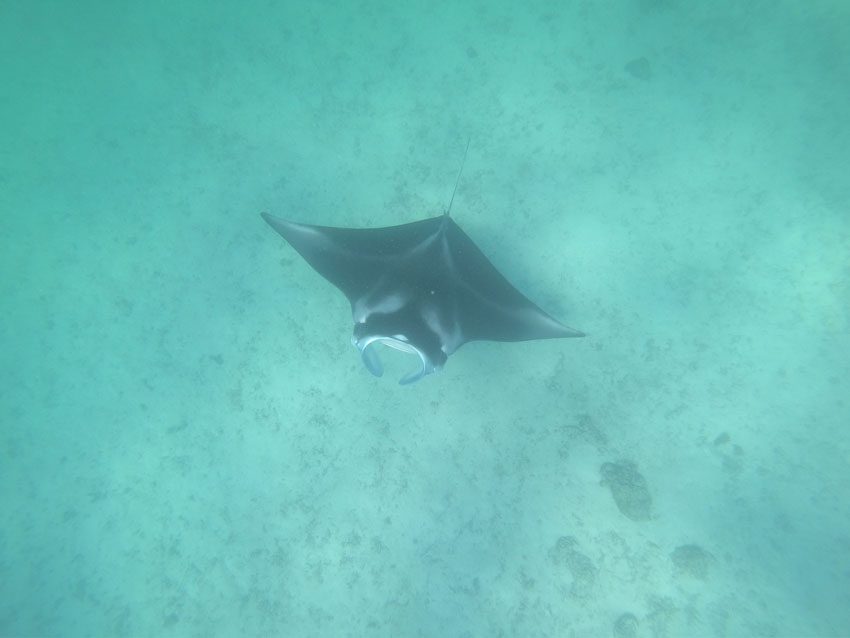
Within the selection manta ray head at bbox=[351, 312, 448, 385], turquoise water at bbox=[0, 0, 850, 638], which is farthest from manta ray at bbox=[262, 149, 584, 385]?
turquoise water at bbox=[0, 0, 850, 638]

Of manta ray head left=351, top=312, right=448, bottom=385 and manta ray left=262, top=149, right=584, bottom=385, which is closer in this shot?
manta ray head left=351, top=312, right=448, bottom=385

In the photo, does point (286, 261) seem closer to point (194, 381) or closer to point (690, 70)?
point (194, 381)

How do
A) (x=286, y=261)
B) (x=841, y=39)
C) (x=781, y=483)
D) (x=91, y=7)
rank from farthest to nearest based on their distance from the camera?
(x=91, y=7) → (x=286, y=261) → (x=841, y=39) → (x=781, y=483)

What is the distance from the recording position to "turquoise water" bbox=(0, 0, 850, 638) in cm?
454

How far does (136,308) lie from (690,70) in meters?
6.88

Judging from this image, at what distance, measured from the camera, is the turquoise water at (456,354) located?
179 inches

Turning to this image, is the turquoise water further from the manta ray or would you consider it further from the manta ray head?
the manta ray head

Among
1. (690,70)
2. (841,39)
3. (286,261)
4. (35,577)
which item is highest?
(841,39)

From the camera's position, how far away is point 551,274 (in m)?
4.89

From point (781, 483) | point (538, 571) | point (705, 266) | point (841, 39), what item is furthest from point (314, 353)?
point (841, 39)

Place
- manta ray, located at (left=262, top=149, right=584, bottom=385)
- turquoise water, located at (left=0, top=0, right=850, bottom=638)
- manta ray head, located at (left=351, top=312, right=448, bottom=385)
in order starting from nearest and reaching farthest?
manta ray head, located at (left=351, top=312, right=448, bottom=385) < manta ray, located at (left=262, top=149, right=584, bottom=385) < turquoise water, located at (left=0, top=0, right=850, bottom=638)

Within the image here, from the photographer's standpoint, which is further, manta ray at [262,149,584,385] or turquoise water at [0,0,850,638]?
turquoise water at [0,0,850,638]

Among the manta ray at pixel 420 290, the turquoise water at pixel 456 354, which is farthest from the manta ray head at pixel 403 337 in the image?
the turquoise water at pixel 456 354

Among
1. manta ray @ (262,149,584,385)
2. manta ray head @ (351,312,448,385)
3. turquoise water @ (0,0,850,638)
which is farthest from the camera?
turquoise water @ (0,0,850,638)
